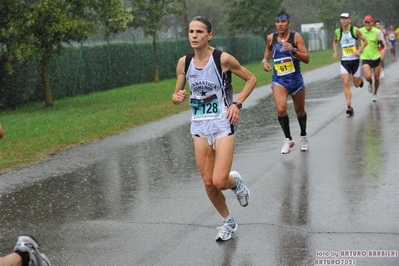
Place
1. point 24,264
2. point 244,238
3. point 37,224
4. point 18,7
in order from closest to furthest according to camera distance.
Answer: point 24,264, point 244,238, point 37,224, point 18,7

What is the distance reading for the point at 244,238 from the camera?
6.54m

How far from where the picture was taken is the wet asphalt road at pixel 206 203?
614 cm

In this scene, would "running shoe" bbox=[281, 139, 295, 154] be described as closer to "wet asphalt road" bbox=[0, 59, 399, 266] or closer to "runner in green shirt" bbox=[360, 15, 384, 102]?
"wet asphalt road" bbox=[0, 59, 399, 266]

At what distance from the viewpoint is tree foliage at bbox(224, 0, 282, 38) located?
4769 centimetres

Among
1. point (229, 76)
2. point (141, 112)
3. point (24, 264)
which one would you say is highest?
point (229, 76)

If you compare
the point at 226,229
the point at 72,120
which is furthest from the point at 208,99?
the point at 72,120

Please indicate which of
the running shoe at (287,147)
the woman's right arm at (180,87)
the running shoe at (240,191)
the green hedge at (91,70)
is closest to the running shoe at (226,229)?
the running shoe at (240,191)

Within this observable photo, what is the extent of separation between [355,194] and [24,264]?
4.20 metres

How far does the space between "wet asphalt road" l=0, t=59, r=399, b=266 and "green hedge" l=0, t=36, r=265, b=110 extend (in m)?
11.4

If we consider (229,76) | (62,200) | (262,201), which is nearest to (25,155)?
(62,200)

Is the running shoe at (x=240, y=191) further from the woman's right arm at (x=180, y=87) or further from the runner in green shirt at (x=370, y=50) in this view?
the runner in green shirt at (x=370, y=50)

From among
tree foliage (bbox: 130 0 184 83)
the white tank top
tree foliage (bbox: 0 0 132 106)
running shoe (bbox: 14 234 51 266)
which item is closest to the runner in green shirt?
tree foliage (bbox: 0 0 132 106)

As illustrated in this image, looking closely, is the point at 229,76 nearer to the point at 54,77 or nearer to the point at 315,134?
the point at 315,134

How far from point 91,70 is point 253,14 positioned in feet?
67.7
